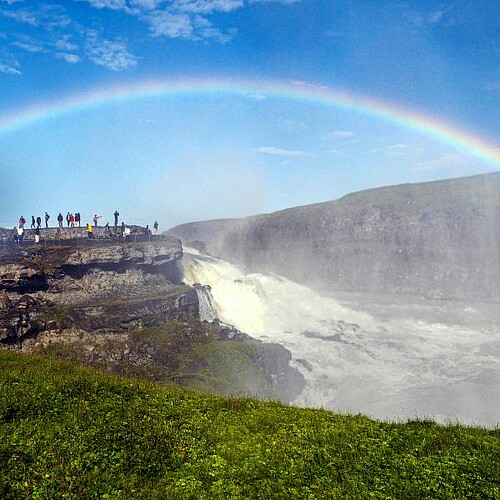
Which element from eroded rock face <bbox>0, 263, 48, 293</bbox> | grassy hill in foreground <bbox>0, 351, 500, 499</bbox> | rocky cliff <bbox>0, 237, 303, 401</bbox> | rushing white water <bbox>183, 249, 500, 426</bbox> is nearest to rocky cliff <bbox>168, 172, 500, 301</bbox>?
rushing white water <bbox>183, 249, 500, 426</bbox>

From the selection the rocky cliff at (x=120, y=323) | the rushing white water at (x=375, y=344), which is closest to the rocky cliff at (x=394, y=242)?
the rushing white water at (x=375, y=344)

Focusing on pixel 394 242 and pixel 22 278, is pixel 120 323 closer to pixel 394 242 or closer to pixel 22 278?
pixel 22 278

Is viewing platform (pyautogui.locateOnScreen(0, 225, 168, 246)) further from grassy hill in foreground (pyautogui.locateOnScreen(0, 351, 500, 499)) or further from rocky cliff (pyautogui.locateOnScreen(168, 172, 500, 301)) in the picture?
rocky cliff (pyautogui.locateOnScreen(168, 172, 500, 301))

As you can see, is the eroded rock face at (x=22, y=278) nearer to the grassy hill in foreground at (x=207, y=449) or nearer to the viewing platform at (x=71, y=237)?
the viewing platform at (x=71, y=237)

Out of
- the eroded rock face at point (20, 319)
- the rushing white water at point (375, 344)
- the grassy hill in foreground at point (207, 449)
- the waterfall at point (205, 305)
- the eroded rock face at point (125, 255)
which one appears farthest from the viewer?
the waterfall at point (205, 305)

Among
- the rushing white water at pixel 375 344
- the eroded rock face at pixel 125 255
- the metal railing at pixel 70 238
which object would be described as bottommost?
the rushing white water at pixel 375 344

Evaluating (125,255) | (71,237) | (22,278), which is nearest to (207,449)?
(22,278)

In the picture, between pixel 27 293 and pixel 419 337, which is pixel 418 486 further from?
pixel 419 337

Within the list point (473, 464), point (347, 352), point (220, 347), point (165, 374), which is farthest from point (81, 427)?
point (347, 352)
